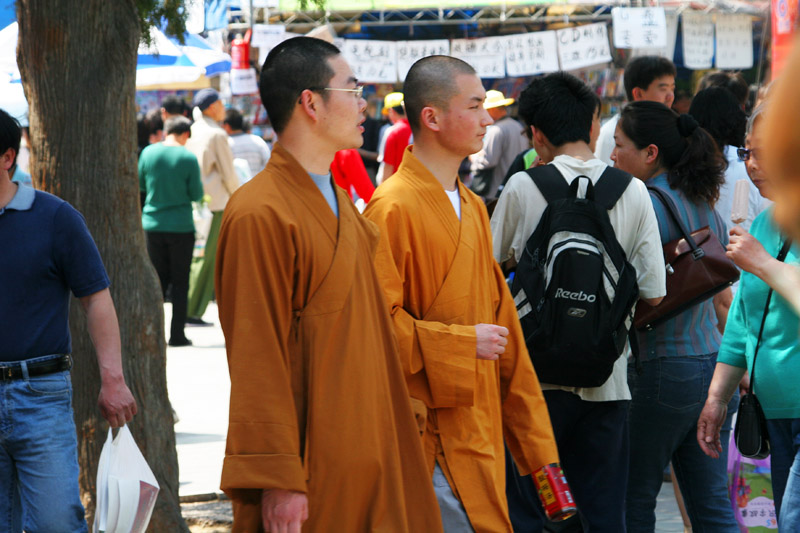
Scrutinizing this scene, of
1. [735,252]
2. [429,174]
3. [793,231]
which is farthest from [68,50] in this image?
[793,231]

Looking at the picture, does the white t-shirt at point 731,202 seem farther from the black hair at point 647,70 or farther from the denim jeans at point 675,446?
the denim jeans at point 675,446

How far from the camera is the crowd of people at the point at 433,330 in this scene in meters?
2.61

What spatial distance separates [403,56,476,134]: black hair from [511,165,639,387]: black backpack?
561mm

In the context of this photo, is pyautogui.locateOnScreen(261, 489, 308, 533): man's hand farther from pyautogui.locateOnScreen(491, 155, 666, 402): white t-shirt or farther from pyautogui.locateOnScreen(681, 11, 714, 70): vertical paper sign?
pyautogui.locateOnScreen(681, 11, 714, 70): vertical paper sign

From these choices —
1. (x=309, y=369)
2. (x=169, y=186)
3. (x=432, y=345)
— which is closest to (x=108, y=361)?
(x=432, y=345)

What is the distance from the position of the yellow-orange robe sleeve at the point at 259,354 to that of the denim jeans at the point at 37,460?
1.20m

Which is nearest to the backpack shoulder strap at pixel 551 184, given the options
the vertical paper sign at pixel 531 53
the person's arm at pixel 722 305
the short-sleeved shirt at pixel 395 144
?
the person's arm at pixel 722 305

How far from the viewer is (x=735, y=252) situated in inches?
133

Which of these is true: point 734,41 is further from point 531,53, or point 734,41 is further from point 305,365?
point 305,365

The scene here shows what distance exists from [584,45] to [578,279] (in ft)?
32.1

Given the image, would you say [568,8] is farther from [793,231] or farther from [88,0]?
[793,231]

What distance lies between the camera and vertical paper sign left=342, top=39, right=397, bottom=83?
13.5m

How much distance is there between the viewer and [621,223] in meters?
3.85

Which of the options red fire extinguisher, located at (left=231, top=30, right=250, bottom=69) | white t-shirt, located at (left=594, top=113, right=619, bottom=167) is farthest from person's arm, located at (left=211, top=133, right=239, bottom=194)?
white t-shirt, located at (left=594, top=113, right=619, bottom=167)
